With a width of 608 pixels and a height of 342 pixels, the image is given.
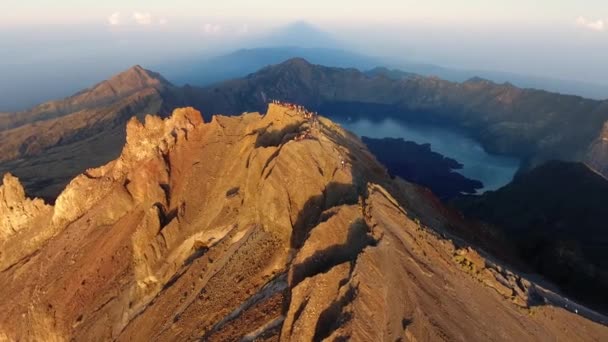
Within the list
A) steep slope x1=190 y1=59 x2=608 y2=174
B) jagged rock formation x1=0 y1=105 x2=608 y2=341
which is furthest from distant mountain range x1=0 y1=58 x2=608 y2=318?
jagged rock formation x1=0 y1=105 x2=608 y2=341

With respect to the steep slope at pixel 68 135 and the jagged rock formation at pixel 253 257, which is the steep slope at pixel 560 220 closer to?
the jagged rock formation at pixel 253 257

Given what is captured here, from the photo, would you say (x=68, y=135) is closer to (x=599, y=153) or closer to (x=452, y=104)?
(x=599, y=153)

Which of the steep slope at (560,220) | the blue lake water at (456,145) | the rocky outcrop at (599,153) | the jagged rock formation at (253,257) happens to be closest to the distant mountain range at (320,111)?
the rocky outcrop at (599,153)

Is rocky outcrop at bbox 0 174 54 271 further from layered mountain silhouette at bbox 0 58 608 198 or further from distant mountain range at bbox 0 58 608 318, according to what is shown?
layered mountain silhouette at bbox 0 58 608 198

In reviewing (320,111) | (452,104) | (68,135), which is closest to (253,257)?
(68,135)

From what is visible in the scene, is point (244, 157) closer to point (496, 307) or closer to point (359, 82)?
point (496, 307)

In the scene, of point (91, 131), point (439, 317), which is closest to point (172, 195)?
point (439, 317)
